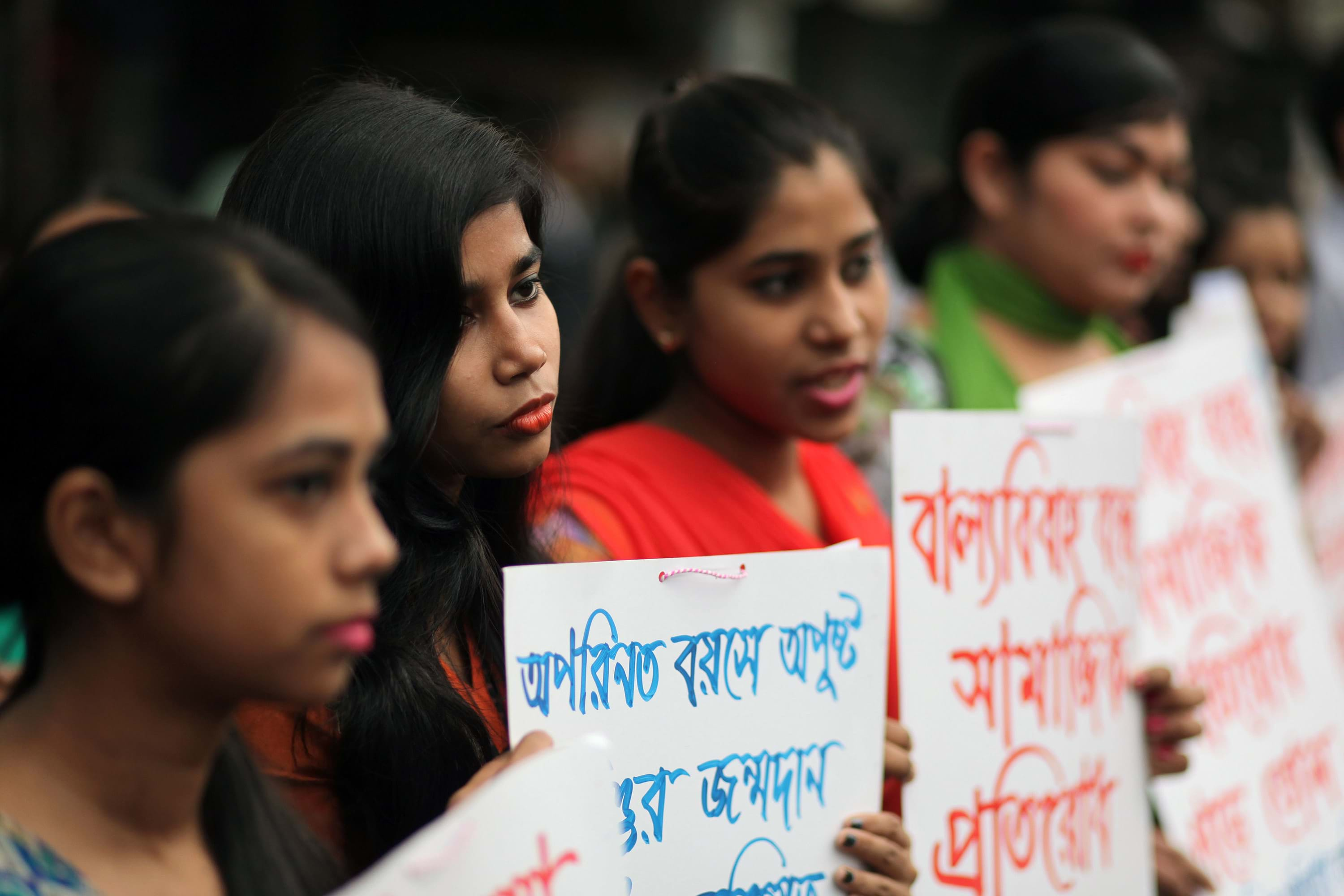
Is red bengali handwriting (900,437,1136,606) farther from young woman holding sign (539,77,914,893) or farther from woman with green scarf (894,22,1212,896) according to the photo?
woman with green scarf (894,22,1212,896)

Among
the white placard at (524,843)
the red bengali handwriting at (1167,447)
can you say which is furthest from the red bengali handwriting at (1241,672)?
the white placard at (524,843)

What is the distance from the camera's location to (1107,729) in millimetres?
2105

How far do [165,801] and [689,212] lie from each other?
1.26 metres

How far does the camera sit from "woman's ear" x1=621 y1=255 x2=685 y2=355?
219 centimetres

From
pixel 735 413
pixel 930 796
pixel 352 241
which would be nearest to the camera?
pixel 352 241

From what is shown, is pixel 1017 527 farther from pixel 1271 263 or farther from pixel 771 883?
pixel 1271 263

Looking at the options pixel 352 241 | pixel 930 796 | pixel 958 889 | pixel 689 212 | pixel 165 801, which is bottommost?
pixel 958 889

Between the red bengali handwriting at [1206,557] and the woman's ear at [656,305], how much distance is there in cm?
99

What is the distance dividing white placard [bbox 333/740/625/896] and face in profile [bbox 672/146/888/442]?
0.89 meters

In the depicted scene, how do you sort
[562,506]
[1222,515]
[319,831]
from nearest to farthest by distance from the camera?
[319,831] < [562,506] < [1222,515]

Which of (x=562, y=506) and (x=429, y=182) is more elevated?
(x=429, y=182)

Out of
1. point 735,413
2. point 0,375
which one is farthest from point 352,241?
point 735,413

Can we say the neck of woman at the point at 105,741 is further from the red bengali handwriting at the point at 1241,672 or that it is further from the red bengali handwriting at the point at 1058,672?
the red bengali handwriting at the point at 1241,672

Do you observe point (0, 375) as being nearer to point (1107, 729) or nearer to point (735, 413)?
point (735, 413)
